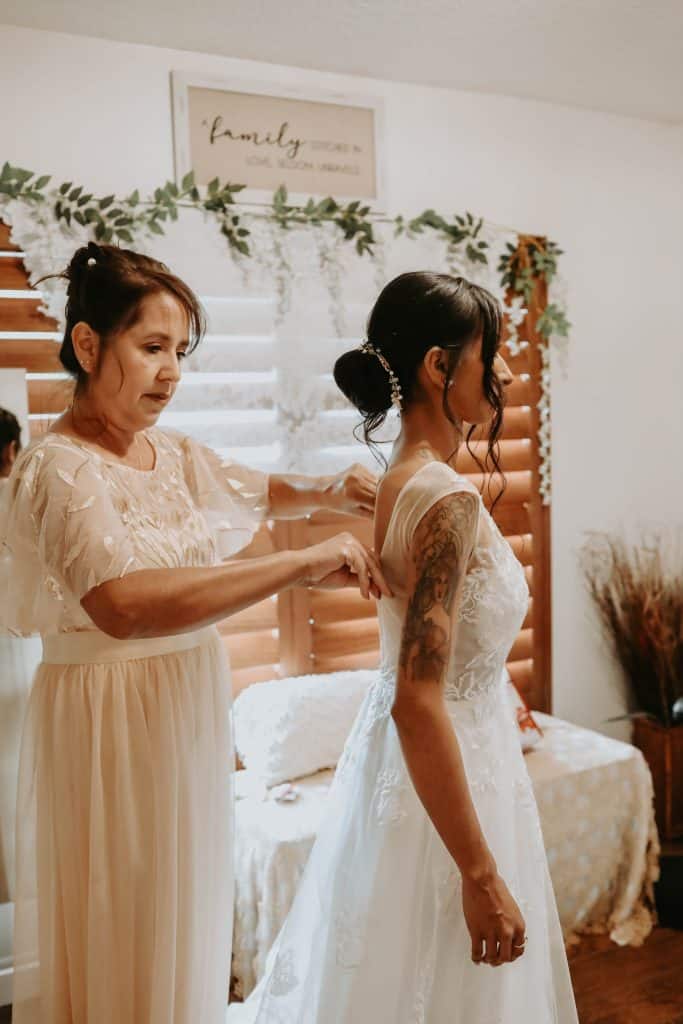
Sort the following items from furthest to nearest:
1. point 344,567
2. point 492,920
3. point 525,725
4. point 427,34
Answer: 1. point 525,725
2. point 427,34
3. point 344,567
4. point 492,920

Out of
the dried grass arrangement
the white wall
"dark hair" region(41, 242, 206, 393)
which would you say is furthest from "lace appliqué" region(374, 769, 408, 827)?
the dried grass arrangement

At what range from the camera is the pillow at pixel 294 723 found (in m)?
2.62

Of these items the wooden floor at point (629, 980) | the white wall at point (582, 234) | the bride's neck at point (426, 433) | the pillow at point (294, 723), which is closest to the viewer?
the bride's neck at point (426, 433)

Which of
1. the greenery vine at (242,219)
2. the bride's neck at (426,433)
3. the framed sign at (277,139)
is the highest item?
the framed sign at (277,139)

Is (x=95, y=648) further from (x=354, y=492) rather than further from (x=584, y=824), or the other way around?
(x=584, y=824)

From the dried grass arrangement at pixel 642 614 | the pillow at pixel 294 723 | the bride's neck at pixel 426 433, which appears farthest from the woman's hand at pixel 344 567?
the dried grass arrangement at pixel 642 614

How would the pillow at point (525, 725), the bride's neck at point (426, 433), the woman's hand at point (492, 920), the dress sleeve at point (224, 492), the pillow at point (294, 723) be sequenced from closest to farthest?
the woman's hand at point (492, 920) → the bride's neck at point (426, 433) → the dress sleeve at point (224, 492) → the pillow at point (294, 723) → the pillow at point (525, 725)

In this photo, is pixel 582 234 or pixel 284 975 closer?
pixel 284 975

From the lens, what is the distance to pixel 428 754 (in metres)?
1.21

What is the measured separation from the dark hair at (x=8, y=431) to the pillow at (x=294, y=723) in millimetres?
1040

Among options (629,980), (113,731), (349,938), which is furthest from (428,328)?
(629,980)

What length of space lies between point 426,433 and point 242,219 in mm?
1605

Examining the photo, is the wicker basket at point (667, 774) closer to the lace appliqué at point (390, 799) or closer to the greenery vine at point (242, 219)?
the greenery vine at point (242, 219)

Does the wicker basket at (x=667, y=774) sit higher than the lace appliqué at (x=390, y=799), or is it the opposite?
the lace appliqué at (x=390, y=799)
